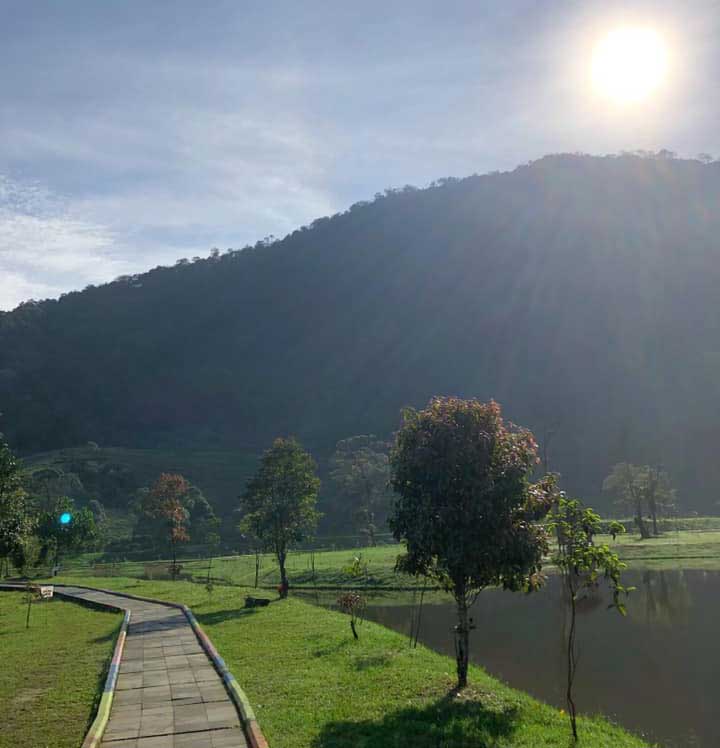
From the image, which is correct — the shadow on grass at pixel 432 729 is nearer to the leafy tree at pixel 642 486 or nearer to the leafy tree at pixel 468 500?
the leafy tree at pixel 468 500

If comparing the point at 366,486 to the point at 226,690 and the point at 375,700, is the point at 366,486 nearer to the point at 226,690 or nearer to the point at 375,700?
the point at 226,690

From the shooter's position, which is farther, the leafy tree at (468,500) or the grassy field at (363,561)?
the grassy field at (363,561)

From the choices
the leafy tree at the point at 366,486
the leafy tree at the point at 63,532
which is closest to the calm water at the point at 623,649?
the leafy tree at the point at 63,532

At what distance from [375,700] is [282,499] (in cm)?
2849

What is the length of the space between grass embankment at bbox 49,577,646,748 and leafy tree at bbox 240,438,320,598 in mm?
17605

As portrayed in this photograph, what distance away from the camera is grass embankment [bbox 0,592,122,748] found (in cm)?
1357

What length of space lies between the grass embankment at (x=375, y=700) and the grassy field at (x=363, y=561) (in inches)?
881

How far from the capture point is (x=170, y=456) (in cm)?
16288

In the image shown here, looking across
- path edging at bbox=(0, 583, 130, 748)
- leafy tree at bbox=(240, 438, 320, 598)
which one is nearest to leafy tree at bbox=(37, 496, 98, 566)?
leafy tree at bbox=(240, 438, 320, 598)

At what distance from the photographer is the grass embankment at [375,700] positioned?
1266cm

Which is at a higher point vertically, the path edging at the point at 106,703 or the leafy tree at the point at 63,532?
the leafy tree at the point at 63,532

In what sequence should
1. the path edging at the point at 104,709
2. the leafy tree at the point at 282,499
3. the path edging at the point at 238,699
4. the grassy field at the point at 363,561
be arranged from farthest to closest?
the grassy field at the point at 363,561, the leafy tree at the point at 282,499, the path edging at the point at 104,709, the path edging at the point at 238,699

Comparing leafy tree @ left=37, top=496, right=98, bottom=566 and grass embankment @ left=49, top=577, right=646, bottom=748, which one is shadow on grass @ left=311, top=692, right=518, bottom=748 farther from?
leafy tree @ left=37, top=496, right=98, bottom=566

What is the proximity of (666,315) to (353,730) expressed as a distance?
20874 centimetres
